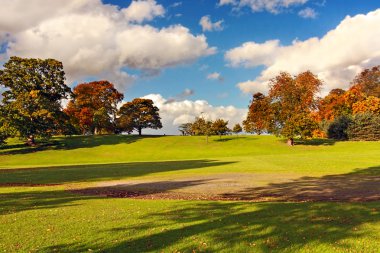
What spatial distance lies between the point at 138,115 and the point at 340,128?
5433cm

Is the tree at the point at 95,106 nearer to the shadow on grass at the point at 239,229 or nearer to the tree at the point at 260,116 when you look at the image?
the tree at the point at 260,116

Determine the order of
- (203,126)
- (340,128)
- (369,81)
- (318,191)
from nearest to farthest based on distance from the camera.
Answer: (318,191) → (340,128) → (203,126) → (369,81)

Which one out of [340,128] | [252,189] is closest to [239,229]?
[252,189]

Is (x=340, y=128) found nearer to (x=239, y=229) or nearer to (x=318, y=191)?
(x=318, y=191)

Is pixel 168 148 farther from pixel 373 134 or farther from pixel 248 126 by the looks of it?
pixel 373 134

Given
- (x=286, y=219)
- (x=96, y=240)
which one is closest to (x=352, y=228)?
(x=286, y=219)

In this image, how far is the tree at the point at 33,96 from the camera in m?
→ 66.4

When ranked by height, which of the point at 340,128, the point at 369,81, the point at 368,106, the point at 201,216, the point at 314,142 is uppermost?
the point at 369,81

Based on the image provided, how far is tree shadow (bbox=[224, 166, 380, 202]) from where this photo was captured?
19359 mm

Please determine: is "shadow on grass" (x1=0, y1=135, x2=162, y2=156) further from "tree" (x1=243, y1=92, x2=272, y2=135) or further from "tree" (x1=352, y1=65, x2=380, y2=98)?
"tree" (x1=352, y1=65, x2=380, y2=98)

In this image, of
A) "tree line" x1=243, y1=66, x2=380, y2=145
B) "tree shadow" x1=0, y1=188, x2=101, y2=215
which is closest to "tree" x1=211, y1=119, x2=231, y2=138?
"tree line" x1=243, y1=66, x2=380, y2=145

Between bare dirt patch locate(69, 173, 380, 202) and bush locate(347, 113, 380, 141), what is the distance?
2065 inches

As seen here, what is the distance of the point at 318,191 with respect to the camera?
2177 cm

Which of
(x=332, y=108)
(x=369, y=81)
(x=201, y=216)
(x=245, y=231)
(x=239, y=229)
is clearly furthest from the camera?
(x=369, y=81)
